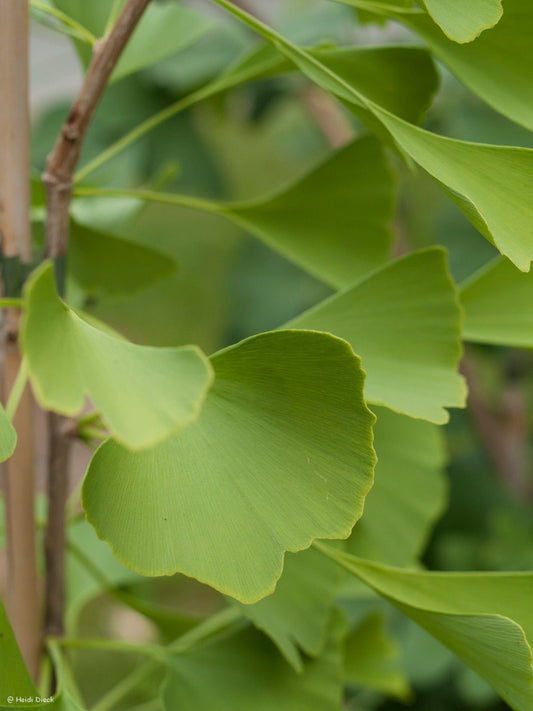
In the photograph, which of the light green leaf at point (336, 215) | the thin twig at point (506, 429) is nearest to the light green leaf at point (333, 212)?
the light green leaf at point (336, 215)

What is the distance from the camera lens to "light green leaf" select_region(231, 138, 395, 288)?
0.36m

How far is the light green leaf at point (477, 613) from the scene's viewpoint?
0.25 m

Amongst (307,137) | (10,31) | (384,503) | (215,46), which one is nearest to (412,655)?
(384,503)

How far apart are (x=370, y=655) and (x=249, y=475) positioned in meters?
0.24

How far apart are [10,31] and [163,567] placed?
Result: 193 mm

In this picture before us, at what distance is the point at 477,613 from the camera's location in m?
0.28

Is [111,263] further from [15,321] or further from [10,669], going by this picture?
[10,669]

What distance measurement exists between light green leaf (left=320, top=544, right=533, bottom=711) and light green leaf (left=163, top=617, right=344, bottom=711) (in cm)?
6

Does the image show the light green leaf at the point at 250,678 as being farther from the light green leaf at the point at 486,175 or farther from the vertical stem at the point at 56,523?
the light green leaf at the point at 486,175

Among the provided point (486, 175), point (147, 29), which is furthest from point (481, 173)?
point (147, 29)

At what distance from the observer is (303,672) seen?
351 mm

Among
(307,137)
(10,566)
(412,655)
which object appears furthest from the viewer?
(307,137)

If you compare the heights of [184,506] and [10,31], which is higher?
[10,31]

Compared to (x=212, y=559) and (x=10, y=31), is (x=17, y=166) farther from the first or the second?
(x=212, y=559)
